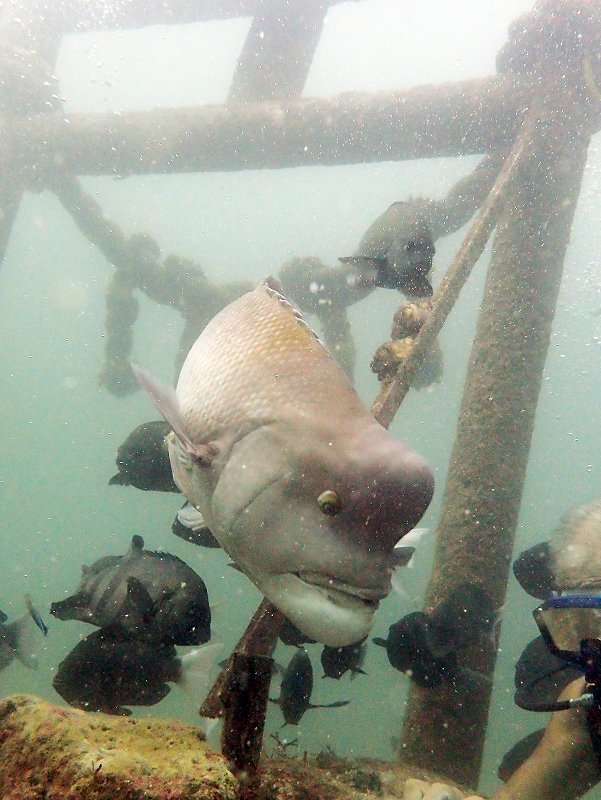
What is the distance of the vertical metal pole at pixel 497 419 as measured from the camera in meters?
4.31

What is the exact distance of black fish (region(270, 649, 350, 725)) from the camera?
15.4ft

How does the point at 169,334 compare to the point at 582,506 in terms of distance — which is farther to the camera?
the point at 169,334

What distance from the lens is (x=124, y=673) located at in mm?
3430

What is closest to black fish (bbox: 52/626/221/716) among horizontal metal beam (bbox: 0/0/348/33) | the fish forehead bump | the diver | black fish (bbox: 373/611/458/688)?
black fish (bbox: 373/611/458/688)

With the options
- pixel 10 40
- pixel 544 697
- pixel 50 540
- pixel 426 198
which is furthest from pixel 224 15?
pixel 50 540

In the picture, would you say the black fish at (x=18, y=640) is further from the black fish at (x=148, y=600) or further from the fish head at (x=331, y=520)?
the fish head at (x=331, y=520)

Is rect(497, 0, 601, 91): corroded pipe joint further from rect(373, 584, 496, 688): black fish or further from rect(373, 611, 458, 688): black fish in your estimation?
rect(373, 611, 458, 688): black fish

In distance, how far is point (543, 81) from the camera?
6.57m

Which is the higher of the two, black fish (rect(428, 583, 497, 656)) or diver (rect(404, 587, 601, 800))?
black fish (rect(428, 583, 497, 656))

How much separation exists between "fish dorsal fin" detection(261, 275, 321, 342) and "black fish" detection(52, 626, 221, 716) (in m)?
2.36

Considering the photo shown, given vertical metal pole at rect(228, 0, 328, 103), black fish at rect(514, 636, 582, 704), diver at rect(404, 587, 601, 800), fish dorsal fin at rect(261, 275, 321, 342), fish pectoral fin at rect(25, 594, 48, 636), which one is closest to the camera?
fish dorsal fin at rect(261, 275, 321, 342)

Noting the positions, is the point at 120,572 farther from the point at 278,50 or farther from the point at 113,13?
the point at 113,13

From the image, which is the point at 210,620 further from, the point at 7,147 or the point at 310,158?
the point at 7,147

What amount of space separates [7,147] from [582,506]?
1030cm
